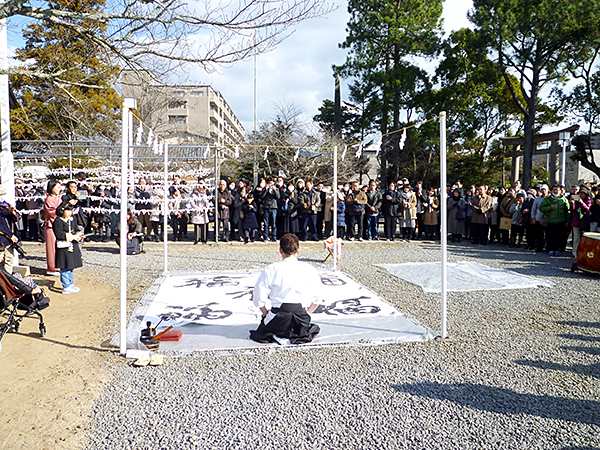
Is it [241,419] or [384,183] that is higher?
[384,183]

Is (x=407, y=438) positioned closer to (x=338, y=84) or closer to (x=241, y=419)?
(x=241, y=419)

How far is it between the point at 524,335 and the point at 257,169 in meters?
16.7

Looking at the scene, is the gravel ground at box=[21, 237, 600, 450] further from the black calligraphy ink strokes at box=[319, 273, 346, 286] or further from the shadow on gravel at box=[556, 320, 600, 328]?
the black calligraphy ink strokes at box=[319, 273, 346, 286]

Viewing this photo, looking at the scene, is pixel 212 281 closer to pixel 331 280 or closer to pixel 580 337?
pixel 331 280

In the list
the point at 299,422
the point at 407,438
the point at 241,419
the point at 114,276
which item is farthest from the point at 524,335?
the point at 114,276

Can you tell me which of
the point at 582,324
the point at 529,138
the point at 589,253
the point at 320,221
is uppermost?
the point at 529,138

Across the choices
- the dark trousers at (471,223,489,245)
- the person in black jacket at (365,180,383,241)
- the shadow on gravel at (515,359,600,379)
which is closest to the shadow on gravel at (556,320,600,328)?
the shadow on gravel at (515,359,600,379)

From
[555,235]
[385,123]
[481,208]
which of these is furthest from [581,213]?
[385,123]

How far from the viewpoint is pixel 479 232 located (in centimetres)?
1334

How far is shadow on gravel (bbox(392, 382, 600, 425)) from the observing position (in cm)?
329

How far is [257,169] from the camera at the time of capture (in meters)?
20.7

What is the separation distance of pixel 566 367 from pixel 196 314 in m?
4.16

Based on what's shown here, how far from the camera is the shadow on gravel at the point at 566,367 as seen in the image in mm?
4066

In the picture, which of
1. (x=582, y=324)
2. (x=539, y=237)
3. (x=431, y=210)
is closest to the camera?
(x=582, y=324)
